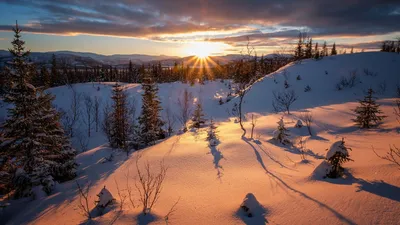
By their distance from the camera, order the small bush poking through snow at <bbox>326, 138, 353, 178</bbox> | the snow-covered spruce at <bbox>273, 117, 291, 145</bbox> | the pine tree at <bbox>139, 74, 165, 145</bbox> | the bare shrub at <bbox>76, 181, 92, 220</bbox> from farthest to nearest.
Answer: the pine tree at <bbox>139, 74, 165, 145</bbox>
the snow-covered spruce at <bbox>273, 117, 291, 145</bbox>
the small bush poking through snow at <bbox>326, 138, 353, 178</bbox>
the bare shrub at <bbox>76, 181, 92, 220</bbox>

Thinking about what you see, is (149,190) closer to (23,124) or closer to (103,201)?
(103,201)

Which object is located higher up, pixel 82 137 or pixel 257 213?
pixel 257 213

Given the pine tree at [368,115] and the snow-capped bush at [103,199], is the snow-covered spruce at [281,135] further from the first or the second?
the snow-capped bush at [103,199]

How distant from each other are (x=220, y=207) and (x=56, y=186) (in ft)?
26.4

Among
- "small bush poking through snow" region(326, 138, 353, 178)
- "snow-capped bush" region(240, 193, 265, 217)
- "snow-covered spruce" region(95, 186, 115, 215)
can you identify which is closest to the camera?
"snow-capped bush" region(240, 193, 265, 217)

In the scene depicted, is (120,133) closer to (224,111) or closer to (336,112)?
(224,111)

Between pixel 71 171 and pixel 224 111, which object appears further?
pixel 224 111

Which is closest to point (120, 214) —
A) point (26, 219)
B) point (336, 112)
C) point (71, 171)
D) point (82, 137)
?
point (26, 219)

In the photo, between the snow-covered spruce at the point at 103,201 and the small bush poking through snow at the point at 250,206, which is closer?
the small bush poking through snow at the point at 250,206

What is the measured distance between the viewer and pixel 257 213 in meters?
4.44

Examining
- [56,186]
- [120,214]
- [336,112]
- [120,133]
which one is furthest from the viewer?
[120,133]

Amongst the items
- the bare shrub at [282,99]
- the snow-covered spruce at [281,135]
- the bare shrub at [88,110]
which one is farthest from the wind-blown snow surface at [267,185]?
the bare shrub at [88,110]

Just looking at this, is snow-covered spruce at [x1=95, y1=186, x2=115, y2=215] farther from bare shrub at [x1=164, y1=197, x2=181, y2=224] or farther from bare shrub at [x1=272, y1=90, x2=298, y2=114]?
bare shrub at [x1=272, y1=90, x2=298, y2=114]

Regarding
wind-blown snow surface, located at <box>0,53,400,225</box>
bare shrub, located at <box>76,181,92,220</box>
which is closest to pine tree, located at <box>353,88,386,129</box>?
wind-blown snow surface, located at <box>0,53,400,225</box>
